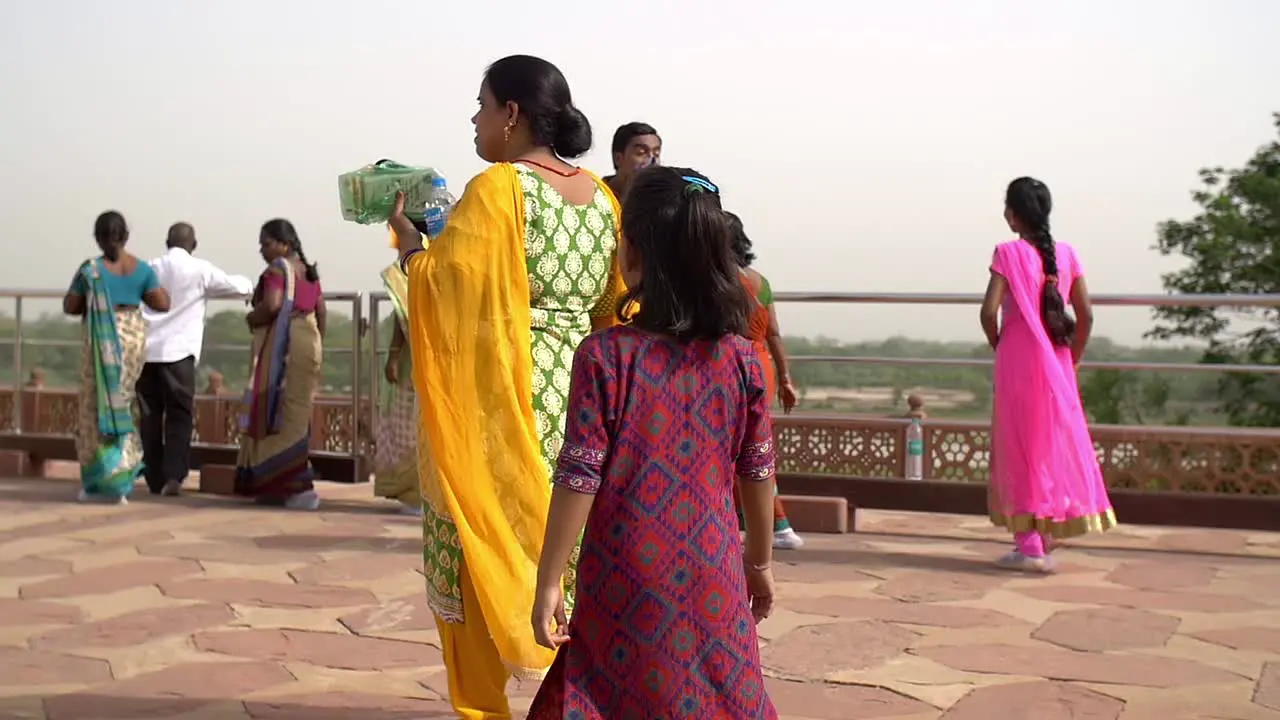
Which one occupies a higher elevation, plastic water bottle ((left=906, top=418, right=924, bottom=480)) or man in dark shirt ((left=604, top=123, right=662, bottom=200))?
man in dark shirt ((left=604, top=123, right=662, bottom=200))

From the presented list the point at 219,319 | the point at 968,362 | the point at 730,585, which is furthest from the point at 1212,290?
the point at 730,585

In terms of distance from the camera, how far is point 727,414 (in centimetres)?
240

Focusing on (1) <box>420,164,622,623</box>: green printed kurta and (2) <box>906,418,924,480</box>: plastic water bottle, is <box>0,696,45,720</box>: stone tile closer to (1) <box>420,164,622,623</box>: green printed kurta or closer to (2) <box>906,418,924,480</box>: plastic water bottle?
(1) <box>420,164,622,623</box>: green printed kurta

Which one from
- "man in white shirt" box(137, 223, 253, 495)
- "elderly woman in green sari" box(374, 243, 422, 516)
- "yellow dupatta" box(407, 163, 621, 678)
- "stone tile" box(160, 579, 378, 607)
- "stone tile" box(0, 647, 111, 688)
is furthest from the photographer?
"man in white shirt" box(137, 223, 253, 495)

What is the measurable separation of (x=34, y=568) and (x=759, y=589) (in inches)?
166

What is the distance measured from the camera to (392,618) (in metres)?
4.88

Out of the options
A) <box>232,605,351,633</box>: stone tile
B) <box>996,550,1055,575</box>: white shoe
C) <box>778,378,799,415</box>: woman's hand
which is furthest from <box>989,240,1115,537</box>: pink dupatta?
<box>232,605,351,633</box>: stone tile

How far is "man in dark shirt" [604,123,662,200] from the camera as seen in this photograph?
5191 mm

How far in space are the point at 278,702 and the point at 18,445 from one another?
6643 millimetres

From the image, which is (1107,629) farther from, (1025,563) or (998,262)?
(998,262)

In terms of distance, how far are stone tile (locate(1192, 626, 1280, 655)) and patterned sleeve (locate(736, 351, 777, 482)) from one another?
9.03 feet

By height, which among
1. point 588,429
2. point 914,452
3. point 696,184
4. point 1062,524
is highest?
point 696,184

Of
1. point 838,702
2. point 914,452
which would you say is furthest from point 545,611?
point 914,452

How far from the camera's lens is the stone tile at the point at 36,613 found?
15.8 ft
